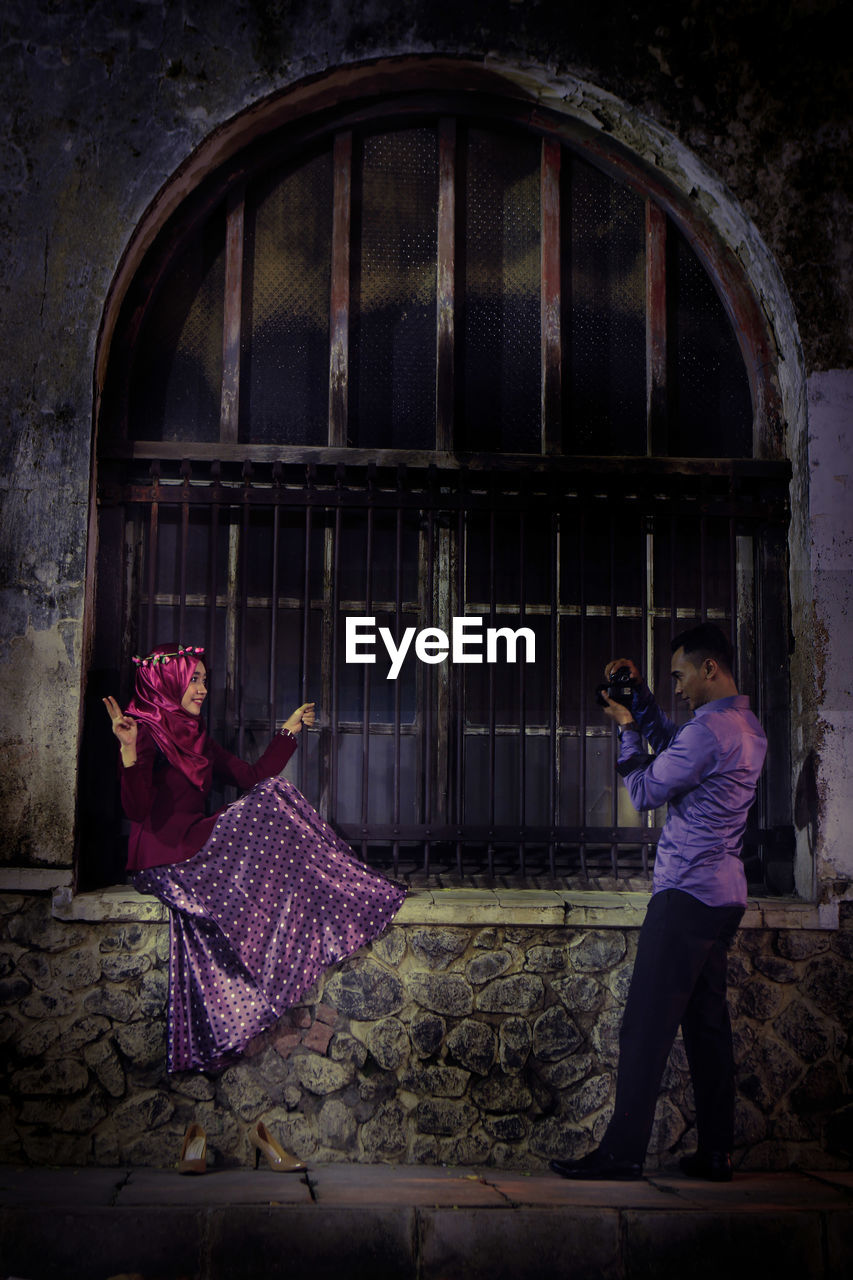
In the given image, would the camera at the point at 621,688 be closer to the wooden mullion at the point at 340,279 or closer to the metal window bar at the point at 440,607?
the metal window bar at the point at 440,607

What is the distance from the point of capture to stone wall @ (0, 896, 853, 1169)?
3926 millimetres

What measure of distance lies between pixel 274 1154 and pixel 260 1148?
4.8 inches

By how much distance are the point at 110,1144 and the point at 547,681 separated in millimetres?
2930

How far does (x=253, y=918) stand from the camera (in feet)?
13.1

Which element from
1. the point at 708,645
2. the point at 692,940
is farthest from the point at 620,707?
the point at 692,940

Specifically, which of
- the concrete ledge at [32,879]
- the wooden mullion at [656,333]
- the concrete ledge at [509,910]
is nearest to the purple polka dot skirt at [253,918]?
the concrete ledge at [509,910]

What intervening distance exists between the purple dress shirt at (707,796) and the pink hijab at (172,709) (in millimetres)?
1984

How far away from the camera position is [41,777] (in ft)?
13.6

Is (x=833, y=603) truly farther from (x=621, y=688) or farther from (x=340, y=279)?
(x=340, y=279)

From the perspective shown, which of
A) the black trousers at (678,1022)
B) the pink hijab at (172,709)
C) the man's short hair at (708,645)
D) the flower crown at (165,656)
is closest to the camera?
the black trousers at (678,1022)

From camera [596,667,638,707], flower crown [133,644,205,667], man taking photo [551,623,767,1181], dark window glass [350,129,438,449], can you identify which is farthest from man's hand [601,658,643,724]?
flower crown [133,644,205,667]

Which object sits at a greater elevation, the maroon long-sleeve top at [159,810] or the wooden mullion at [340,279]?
the wooden mullion at [340,279]

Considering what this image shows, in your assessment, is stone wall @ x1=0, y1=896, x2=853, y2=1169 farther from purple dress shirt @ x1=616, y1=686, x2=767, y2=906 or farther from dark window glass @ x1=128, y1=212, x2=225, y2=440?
dark window glass @ x1=128, y1=212, x2=225, y2=440

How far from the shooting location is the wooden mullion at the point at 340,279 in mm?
4848
